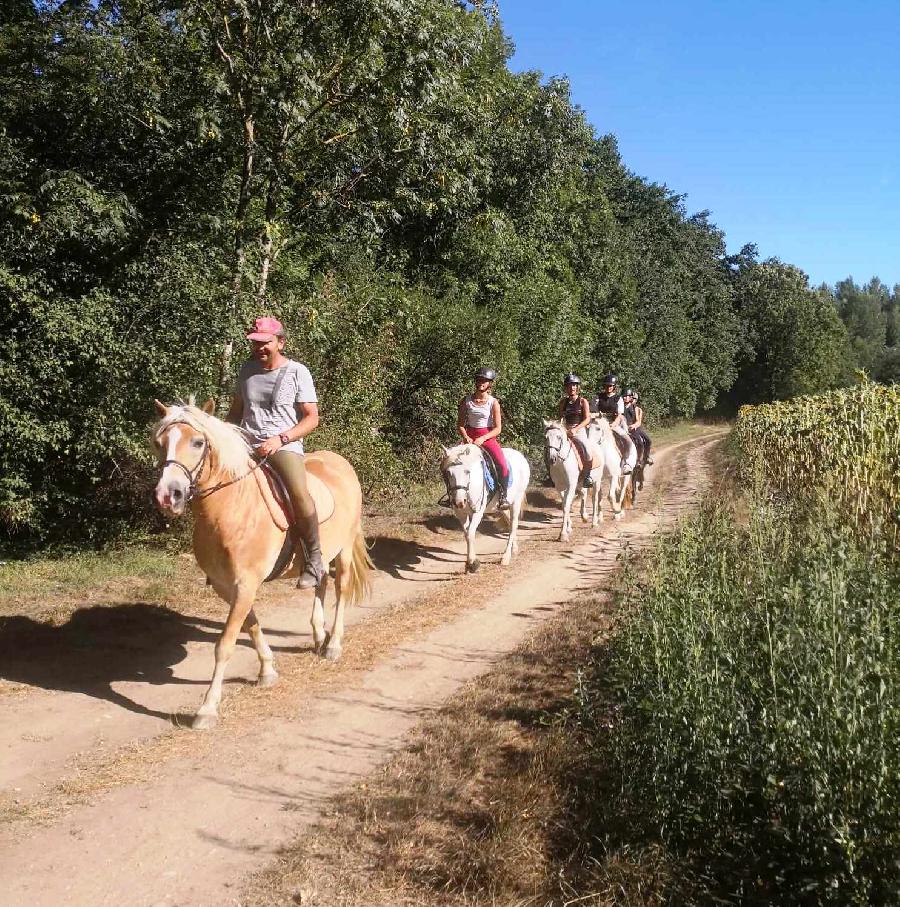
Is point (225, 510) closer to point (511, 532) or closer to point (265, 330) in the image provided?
point (265, 330)

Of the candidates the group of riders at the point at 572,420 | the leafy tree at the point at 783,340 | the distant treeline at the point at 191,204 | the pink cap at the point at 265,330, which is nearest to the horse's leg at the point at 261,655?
the pink cap at the point at 265,330

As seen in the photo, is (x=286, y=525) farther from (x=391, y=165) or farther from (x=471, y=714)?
(x=391, y=165)

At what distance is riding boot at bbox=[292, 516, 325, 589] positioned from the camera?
6.80m

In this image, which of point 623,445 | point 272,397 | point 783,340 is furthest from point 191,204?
point 783,340

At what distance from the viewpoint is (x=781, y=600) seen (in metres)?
5.18

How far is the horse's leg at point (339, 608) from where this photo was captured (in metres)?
7.33

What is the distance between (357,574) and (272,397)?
2.37 m

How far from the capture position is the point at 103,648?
7.32 metres

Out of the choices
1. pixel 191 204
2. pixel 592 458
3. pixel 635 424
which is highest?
pixel 191 204

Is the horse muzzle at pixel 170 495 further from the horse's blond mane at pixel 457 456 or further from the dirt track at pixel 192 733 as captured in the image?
the horse's blond mane at pixel 457 456

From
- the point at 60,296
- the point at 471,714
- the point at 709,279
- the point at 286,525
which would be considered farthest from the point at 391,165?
the point at 709,279

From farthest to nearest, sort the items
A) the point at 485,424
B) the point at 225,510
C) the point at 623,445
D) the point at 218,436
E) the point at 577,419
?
1. the point at 623,445
2. the point at 577,419
3. the point at 485,424
4. the point at 225,510
5. the point at 218,436

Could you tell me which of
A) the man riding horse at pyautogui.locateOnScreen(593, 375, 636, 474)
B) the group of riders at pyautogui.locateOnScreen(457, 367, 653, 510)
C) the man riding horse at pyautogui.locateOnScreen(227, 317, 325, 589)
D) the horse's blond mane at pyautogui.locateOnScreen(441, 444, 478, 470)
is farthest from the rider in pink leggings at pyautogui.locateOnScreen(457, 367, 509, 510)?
the man riding horse at pyautogui.locateOnScreen(593, 375, 636, 474)

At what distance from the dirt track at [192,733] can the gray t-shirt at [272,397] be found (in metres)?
2.23
